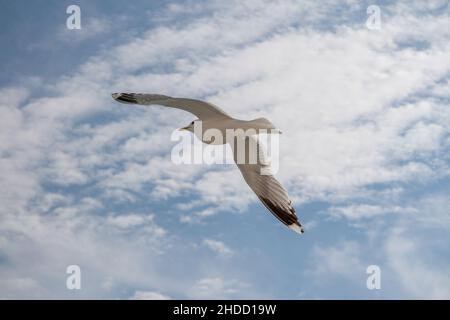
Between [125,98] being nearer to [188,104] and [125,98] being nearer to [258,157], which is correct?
[188,104]

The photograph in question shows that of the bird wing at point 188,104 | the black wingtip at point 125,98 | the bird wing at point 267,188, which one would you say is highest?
the black wingtip at point 125,98

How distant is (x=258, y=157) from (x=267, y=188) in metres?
0.40

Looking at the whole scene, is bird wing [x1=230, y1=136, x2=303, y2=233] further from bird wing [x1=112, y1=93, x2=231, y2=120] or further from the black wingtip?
the black wingtip

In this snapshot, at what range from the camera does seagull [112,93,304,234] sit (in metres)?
6.87

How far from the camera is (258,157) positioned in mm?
7125

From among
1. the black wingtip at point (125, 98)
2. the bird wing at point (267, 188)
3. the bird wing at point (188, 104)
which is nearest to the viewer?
the bird wing at point (267, 188)

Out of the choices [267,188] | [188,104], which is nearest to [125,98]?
[188,104]

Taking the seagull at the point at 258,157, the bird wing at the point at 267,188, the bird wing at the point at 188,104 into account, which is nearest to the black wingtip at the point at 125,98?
the bird wing at the point at 188,104

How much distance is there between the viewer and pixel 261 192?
698 centimetres

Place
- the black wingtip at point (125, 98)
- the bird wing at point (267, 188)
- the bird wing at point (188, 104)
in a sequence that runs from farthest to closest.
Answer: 1. the black wingtip at point (125, 98)
2. the bird wing at point (188, 104)
3. the bird wing at point (267, 188)

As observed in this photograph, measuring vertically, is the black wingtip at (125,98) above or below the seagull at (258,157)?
above

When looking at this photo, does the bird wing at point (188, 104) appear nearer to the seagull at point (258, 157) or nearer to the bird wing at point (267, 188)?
the seagull at point (258, 157)

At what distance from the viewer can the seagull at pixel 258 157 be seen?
22.5 ft
